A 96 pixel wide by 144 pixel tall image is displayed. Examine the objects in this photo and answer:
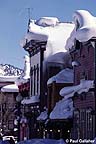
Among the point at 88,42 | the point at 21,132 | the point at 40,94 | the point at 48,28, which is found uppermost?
the point at 48,28

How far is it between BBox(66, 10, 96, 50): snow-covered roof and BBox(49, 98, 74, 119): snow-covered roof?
13.8 feet

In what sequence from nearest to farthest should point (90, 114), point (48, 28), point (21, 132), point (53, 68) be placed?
point (90, 114) < point (53, 68) < point (48, 28) < point (21, 132)

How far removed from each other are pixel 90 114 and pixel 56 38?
54.4 feet

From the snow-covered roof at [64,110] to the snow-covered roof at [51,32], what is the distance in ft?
29.4

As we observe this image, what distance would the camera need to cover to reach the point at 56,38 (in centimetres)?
4556

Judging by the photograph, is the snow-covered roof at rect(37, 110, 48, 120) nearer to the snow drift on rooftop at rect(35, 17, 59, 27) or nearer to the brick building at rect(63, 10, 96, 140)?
the brick building at rect(63, 10, 96, 140)

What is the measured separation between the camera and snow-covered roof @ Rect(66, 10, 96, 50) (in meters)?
29.4

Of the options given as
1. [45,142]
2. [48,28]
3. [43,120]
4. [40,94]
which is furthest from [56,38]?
[45,142]

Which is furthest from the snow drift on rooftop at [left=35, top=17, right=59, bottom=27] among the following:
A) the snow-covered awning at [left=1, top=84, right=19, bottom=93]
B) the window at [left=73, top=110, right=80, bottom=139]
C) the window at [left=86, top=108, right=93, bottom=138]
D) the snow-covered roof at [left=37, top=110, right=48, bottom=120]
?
the snow-covered awning at [left=1, top=84, right=19, bottom=93]

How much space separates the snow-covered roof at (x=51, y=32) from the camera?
146 feet

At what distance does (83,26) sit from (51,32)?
562 inches

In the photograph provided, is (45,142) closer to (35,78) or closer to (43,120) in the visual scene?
(43,120)

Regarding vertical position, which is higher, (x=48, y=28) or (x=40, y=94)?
(x=48, y=28)

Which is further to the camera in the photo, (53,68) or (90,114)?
(53,68)
